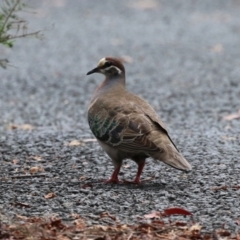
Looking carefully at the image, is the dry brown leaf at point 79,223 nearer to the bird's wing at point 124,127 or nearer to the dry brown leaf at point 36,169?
the bird's wing at point 124,127

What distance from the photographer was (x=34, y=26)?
1978cm

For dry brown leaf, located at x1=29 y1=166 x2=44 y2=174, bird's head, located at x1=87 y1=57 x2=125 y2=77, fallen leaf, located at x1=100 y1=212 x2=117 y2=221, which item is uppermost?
bird's head, located at x1=87 y1=57 x2=125 y2=77

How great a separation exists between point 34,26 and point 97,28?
175 centimetres

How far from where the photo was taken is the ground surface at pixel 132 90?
645 cm

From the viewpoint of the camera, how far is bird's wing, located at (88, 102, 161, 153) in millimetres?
6961

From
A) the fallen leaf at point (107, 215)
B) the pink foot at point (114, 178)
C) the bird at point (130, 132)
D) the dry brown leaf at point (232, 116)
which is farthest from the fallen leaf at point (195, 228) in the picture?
the dry brown leaf at point (232, 116)

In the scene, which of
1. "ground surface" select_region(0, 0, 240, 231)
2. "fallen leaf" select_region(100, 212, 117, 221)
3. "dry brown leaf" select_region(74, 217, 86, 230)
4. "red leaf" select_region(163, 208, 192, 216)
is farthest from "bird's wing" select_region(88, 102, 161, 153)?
"dry brown leaf" select_region(74, 217, 86, 230)

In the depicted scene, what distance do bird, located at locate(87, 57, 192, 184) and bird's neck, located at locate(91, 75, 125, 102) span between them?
0.15m

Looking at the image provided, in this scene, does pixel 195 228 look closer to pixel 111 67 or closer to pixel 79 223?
pixel 79 223

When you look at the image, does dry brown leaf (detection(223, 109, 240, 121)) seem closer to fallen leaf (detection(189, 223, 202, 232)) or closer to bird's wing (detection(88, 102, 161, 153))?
bird's wing (detection(88, 102, 161, 153))

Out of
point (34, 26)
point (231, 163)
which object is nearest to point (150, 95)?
point (231, 163)

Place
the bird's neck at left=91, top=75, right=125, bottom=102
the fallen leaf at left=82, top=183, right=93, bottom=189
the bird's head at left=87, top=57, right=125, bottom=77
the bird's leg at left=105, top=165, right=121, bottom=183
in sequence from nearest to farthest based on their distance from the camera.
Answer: the fallen leaf at left=82, top=183, right=93, bottom=189
the bird's leg at left=105, top=165, right=121, bottom=183
the bird's neck at left=91, top=75, right=125, bottom=102
the bird's head at left=87, top=57, right=125, bottom=77

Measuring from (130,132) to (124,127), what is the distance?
99 mm

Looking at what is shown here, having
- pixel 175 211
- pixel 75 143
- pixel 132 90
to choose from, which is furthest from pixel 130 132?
pixel 132 90
